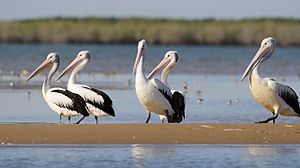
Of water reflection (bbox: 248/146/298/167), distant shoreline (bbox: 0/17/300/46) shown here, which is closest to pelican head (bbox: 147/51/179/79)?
water reflection (bbox: 248/146/298/167)

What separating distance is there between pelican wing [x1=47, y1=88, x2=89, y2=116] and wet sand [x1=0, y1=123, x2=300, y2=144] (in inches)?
47.3

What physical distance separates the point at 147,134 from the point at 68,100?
200 centimetres

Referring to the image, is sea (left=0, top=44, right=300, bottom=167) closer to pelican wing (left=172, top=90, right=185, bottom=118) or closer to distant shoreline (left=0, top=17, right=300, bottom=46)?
pelican wing (left=172, top=90, right=185, bottom=118)

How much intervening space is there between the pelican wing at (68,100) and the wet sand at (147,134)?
1.20 meters

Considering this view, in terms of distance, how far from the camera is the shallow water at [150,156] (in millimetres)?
10773

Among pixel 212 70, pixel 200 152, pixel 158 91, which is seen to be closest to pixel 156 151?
pixel 200 152

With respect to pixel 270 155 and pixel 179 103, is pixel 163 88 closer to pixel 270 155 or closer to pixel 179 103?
pixel 179 103

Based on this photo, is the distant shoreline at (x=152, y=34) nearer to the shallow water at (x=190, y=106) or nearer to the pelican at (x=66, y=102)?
the shallow water at (x=190, y=106)

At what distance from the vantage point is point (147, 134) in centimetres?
1234

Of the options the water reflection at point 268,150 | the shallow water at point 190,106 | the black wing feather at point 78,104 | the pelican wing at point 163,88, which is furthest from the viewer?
the shallow water at point 190,106

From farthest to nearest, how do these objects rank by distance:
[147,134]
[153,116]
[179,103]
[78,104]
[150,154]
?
[153,116], [78,104], [179,103], [147,134], [150,154]

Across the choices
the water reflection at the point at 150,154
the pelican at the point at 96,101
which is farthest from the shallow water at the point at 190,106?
the water reflection at the point at 150,154

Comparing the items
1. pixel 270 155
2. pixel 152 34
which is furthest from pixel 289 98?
pixel 152 34

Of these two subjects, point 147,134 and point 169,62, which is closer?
point 147,134
